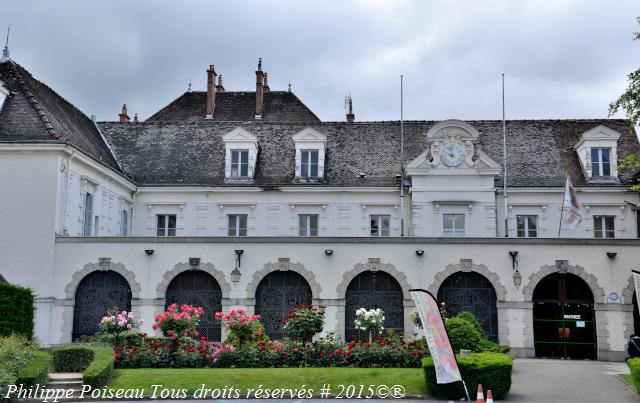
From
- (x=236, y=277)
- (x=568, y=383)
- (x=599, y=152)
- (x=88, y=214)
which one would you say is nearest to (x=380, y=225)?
(x=236, y=277)

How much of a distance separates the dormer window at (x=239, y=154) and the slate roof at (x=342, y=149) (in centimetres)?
56

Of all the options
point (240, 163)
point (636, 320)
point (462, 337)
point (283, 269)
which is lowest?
point (462, 337)

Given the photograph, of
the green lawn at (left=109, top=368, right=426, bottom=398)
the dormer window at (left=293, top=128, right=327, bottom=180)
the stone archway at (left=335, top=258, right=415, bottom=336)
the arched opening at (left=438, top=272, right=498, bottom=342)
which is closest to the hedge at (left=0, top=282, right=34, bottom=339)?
the green lawn at (left=109, top=368, right=426, bottom=398)

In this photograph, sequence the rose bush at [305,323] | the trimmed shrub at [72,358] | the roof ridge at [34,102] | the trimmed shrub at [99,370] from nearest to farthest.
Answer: the trimmed shrub at [99,370], the trimmed shrub at [72,358], the rose bush at [305,323], the roof ridge at [34,102]

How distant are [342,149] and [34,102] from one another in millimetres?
15107

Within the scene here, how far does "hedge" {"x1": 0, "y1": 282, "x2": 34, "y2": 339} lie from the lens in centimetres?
2231

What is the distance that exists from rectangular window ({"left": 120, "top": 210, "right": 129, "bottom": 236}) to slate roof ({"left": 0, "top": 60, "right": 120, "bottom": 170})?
7.71 feet

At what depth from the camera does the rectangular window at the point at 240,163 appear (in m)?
35.2

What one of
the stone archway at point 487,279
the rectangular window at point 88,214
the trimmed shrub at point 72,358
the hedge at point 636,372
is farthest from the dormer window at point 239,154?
the hedge at point 636,372

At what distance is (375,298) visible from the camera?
27.2m

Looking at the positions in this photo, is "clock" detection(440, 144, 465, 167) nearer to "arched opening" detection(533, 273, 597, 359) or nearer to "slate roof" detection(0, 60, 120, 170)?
"arched opening" detection(533, 273, 597, 359)

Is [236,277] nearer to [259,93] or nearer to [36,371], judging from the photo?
[36,371]

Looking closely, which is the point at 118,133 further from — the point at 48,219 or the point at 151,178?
the point at 48,219

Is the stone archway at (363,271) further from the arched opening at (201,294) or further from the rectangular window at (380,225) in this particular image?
the rectangular window at (380,225)
